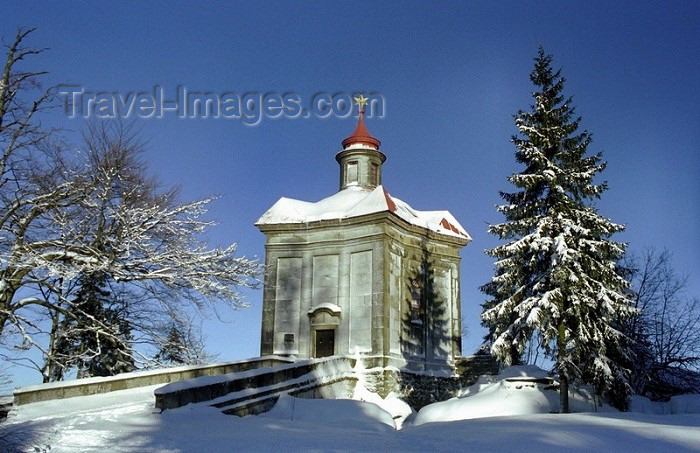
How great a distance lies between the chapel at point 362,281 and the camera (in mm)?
24703

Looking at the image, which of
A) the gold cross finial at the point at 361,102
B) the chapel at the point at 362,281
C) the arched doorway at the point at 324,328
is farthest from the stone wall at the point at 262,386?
the gold cross finial at the point at 361,102

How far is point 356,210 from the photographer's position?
85.8 feet

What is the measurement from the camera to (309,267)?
2647 cm

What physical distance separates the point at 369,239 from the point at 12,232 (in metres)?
13.9

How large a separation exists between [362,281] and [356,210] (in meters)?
3.14

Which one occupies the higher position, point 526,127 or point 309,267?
point 526,127

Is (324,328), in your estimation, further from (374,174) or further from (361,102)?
(361,102)

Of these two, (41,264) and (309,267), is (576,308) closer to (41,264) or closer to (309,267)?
(309,267)

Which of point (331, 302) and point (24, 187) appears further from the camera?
point (331, 302)

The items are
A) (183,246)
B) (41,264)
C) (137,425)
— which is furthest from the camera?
(183,246)

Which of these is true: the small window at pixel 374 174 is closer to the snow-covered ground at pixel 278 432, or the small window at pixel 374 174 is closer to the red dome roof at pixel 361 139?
the red dome roof at pixel 361 139

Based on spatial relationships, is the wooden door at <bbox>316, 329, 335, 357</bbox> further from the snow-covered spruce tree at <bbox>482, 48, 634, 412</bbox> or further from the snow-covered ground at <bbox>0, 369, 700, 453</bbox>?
the snow-covered ground at <bbox>0, 369, 700, 453</bbox>

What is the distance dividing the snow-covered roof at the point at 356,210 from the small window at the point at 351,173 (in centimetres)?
84

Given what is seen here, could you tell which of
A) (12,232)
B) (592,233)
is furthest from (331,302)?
(12,232)
